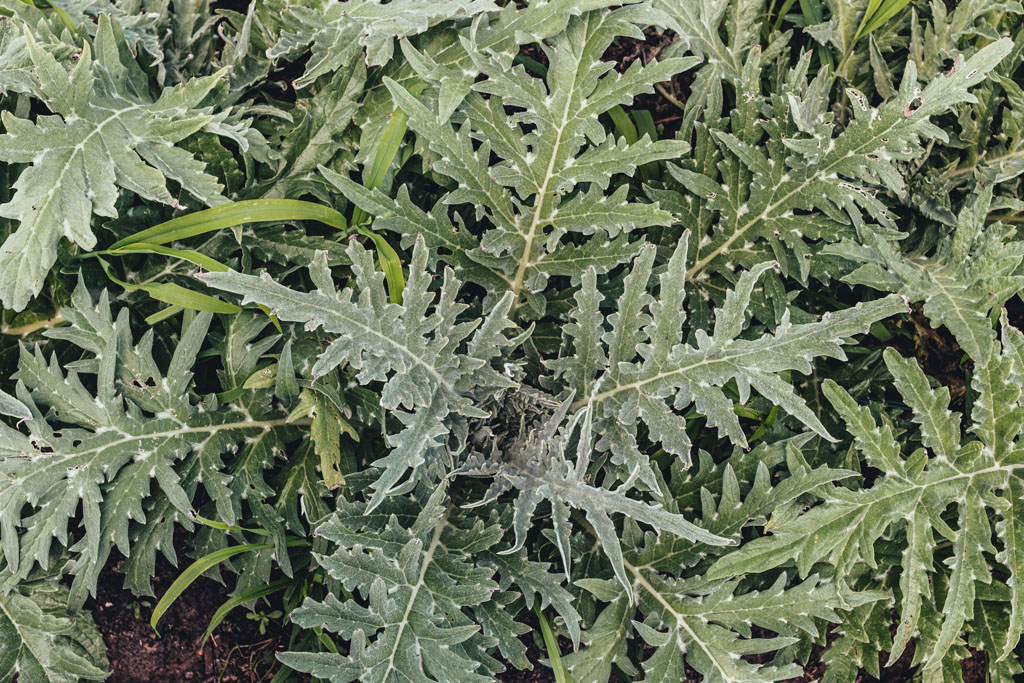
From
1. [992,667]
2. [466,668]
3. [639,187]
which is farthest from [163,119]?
[992,667]

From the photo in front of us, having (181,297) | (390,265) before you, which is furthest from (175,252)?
(390,265)

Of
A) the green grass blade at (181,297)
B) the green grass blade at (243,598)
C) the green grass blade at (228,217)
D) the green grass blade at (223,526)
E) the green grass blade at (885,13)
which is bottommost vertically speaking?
the green grass blade at (243,598)

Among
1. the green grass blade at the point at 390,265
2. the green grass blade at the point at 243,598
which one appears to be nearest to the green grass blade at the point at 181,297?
the green grass blade at the point at 390,265

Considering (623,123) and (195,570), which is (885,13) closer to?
(623,123)

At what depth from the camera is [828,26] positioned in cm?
176

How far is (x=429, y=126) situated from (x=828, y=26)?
0.95m

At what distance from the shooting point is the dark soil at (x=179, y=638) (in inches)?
71.1

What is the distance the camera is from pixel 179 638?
71.7 inches

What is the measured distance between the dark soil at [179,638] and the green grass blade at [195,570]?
0.41 feet

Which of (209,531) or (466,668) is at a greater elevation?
(209,531)

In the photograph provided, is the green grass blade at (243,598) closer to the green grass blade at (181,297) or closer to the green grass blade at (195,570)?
the green grass blade at (195,570)

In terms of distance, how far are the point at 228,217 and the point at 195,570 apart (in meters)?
0.73

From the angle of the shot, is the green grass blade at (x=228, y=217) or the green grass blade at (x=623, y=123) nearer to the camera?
the green grass blade at (x=228, y=217)

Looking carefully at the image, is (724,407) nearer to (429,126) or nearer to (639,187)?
(639,187)
